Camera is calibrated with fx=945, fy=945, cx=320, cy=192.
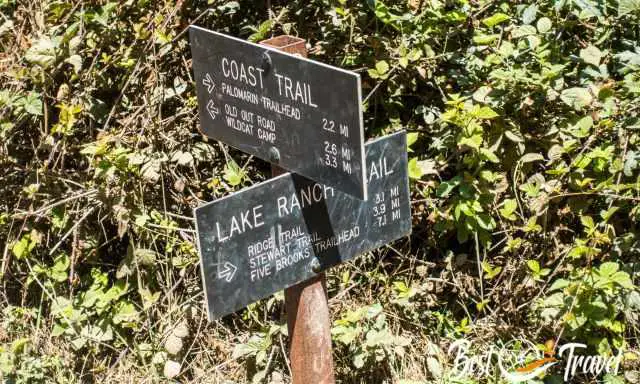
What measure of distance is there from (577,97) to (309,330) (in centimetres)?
141

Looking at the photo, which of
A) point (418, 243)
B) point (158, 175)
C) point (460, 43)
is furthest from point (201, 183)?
point (460, 43)

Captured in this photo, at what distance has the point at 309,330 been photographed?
2.68 meters

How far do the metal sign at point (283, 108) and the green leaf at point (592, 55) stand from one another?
59.9 inches

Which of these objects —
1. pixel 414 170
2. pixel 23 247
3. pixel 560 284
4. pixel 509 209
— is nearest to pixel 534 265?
pixel 560 284

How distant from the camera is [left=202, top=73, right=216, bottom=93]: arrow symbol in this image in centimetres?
266

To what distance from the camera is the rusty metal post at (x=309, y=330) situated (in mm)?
2645

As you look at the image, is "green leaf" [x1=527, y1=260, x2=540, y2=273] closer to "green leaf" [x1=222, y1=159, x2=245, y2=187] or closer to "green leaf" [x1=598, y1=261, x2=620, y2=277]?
"green leaf" [x1=598, y1=261, x2=620, y2=277]

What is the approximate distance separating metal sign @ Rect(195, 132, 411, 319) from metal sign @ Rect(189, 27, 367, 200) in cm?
12

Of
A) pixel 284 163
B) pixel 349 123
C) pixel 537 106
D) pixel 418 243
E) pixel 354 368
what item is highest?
pixel 349 123

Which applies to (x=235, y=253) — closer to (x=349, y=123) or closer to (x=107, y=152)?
(x=349, y=123)

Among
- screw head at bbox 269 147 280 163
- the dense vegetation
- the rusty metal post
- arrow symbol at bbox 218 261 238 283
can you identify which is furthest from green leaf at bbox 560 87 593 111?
arrow symbol at bbox 218 261 238 283

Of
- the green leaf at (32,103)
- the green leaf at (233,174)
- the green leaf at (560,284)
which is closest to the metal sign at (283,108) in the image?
the green leaf at (233,174)

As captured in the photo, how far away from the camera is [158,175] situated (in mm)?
3842

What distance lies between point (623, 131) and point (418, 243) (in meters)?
0.96
